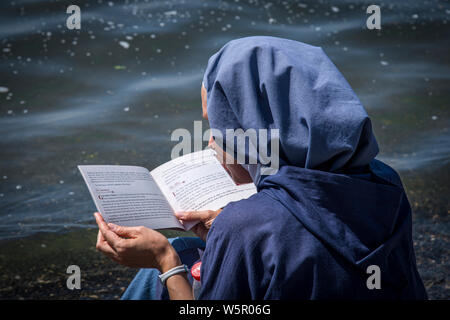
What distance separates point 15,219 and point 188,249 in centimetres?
226

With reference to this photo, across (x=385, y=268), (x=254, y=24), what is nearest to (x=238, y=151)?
(x=385, y=268)

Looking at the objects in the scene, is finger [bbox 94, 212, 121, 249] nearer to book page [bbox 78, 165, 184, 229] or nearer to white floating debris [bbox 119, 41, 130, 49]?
book page [bbox 78, 165, 184, 229]

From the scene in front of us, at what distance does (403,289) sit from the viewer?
5.19 ft

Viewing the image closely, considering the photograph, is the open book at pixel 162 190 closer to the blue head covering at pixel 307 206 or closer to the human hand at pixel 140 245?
the human hand at pixel 140 245

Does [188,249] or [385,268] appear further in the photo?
[188,249]

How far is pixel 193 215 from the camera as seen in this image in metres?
1.85

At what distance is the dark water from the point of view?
436 cm

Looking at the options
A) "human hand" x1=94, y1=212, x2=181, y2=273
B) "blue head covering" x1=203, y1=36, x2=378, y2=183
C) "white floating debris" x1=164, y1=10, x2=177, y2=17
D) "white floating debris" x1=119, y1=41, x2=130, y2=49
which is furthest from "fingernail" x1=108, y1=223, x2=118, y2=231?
"white floating debris" x1=164, y1=10, x2=177, y2=17

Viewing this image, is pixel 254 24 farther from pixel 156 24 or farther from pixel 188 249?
pixel 188 249

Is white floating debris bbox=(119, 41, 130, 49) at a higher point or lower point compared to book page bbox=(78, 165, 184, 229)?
lower

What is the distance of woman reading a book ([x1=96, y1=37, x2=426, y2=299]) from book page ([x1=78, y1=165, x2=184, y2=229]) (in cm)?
11

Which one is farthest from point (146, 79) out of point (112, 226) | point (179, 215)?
point (112, 226)

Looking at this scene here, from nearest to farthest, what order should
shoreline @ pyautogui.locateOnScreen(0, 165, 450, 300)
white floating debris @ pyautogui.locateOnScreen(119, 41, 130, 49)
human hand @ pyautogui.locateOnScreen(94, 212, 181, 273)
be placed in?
1. human hand @ pyautogui.locateOnScreen(94, 212, 181, 273)
2. shoreline @ pyautogui.locateOnScreen(0, 165, 450, 300)
3. white floating debris @ pyautogui.locateOnScreen(119, 41, 130, 49)

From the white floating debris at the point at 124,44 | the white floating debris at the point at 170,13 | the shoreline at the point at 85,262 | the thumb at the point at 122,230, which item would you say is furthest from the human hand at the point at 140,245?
the white floating debris at the point at 170,13
